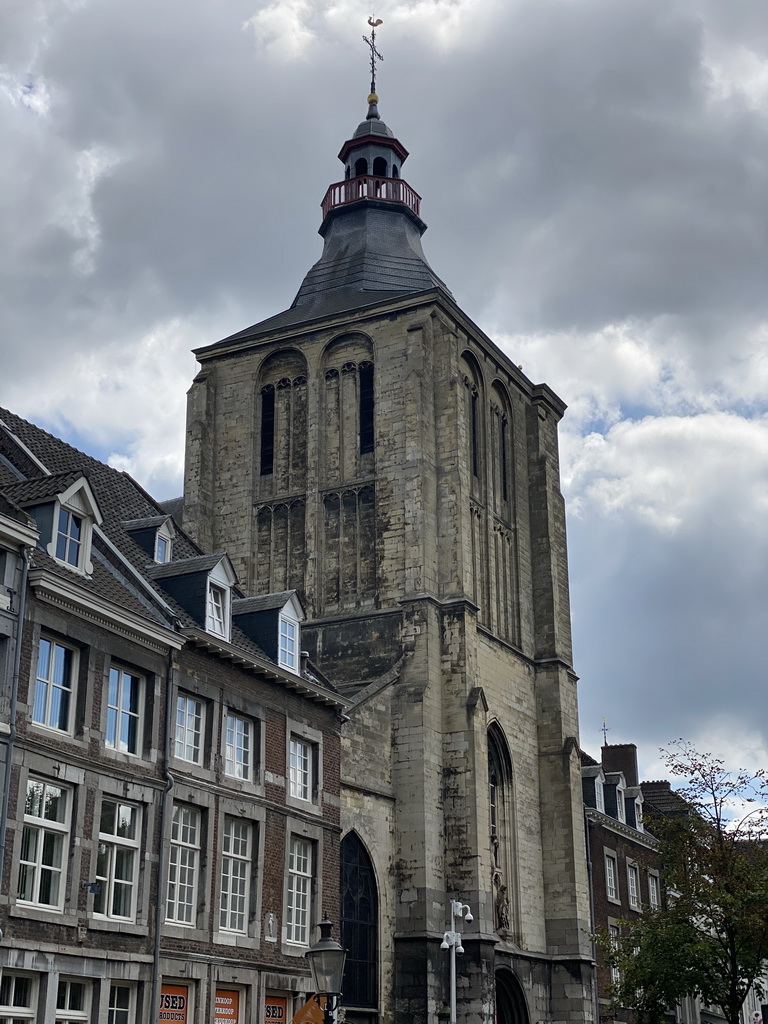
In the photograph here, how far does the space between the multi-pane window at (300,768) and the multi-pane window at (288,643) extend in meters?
1.56

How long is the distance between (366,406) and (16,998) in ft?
88.7

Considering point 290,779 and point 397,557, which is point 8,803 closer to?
point 290,779

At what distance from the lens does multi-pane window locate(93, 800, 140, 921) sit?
20.9 meters

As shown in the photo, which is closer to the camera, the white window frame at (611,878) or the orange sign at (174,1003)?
the orange sign at (174,1003)

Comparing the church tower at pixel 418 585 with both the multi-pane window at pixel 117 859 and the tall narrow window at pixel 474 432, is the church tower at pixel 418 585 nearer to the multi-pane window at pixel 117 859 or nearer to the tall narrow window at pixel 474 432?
the tall narrow window at pixel 474 432

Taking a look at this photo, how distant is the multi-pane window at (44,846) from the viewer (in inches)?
765

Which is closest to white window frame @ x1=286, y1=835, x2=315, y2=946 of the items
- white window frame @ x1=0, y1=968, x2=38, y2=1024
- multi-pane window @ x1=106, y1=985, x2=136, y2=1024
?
multi-pane window @ x1=106, y1=985, x2=136, y2=1024

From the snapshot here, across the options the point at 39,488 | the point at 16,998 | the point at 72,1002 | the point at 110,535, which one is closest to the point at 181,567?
the point at 110,535

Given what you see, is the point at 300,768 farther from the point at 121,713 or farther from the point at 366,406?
the point at 366,406

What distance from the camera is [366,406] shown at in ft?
143

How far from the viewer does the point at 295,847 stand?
26328mm

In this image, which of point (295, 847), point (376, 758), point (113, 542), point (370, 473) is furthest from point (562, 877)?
point (113, 542)

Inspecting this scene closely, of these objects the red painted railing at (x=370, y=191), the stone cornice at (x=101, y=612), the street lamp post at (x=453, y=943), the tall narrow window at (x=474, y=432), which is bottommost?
the street lamp post at (x=453, y=943)

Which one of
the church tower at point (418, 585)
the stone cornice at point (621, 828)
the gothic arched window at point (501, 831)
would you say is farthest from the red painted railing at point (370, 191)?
the stone cornice at point (621, 828)
